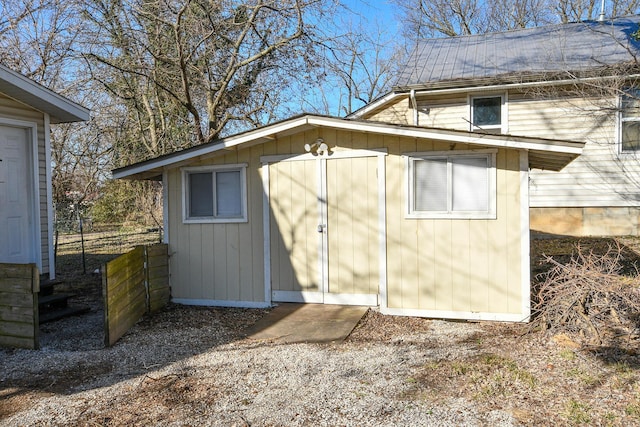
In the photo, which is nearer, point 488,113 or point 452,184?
point 452,184

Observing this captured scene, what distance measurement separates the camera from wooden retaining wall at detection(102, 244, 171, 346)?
515 centimetres

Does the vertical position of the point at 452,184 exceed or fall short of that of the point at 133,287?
it exceeds it

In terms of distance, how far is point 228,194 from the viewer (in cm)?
698

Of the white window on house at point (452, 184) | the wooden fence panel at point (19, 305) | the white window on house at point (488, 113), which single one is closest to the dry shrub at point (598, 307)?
the white window on house at point (452, 184)

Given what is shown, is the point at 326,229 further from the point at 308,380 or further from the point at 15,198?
the point at 15,198

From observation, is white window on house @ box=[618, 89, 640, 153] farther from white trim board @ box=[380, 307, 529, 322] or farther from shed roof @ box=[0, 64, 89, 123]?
shed roof @ box=[0, 64, 89, 123]

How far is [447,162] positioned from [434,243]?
104cm

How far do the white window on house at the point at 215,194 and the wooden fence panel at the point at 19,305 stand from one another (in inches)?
93.2

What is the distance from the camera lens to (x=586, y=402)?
3479mm

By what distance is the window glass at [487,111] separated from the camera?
10.6m

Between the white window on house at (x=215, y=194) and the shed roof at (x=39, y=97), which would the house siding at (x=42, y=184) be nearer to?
the shed roof at (x=39, y=97)

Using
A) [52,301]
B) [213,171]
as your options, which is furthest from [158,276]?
[213,171]

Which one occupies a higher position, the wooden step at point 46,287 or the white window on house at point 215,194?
the white window on house at point 215,194

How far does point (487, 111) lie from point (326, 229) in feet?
20.0
